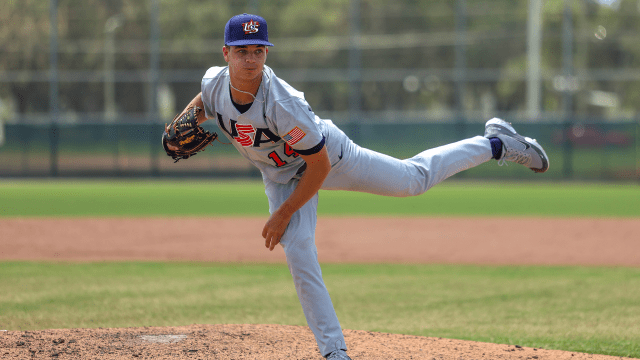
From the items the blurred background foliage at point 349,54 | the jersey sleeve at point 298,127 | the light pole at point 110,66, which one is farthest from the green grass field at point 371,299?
the light pole at point 110,66

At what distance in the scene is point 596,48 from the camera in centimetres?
2327

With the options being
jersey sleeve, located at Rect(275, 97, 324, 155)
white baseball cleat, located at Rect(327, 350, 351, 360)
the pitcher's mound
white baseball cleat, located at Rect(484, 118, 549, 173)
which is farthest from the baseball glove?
white baseball cleat, located at Rect(484, 118, 549, 173)

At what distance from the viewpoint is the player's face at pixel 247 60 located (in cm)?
297

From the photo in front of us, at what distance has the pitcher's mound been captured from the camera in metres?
3.40

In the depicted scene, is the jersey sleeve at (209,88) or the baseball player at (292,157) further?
the jersey sleeve at (209,88)

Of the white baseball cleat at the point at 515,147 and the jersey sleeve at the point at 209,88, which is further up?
the jersey sleeve at the point at 209,88

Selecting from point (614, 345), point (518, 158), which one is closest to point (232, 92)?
point (518, 158)

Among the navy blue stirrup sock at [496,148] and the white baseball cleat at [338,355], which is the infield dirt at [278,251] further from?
the navy blue stirrup sock at [496,148]

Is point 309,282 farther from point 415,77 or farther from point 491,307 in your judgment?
point 415,77

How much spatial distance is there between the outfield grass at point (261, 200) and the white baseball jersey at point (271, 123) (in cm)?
850

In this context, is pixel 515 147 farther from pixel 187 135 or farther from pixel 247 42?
pixel 187 135

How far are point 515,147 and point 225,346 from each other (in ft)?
6.70

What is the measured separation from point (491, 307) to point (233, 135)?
2.91 meters

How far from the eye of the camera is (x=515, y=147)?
3.86m
